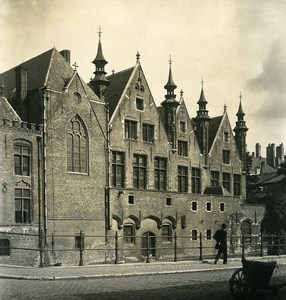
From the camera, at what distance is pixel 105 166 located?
99.4 ft

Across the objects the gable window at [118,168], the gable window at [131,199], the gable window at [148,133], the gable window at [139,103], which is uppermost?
the gable window at [139,103]

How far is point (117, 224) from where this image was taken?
100ft

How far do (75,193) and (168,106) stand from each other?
11249mm

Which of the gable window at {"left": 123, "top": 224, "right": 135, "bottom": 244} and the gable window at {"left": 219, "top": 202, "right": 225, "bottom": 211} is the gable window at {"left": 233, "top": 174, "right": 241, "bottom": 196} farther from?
the gable window at {"left": 123, "top": 224, "right": 135, "bottom": 244}

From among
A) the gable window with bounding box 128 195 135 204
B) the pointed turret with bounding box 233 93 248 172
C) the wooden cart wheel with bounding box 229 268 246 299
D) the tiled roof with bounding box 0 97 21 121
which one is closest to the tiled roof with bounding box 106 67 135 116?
the gable window with bounding box 128 195 135 204

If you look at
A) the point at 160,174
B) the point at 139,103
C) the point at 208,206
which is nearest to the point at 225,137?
the point at 208,206

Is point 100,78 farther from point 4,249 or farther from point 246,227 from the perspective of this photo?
point 246,227

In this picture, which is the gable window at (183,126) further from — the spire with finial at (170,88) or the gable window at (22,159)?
the gable window at (22,159)

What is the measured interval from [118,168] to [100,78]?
6.06 meters

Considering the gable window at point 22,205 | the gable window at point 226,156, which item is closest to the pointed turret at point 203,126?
the gable window at point 226,156

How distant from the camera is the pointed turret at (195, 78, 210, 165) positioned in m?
38.8

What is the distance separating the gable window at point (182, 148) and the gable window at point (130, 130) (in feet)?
16.9

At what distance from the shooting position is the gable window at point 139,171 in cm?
3269

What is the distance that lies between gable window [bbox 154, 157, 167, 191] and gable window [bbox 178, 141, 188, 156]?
7.02ft
